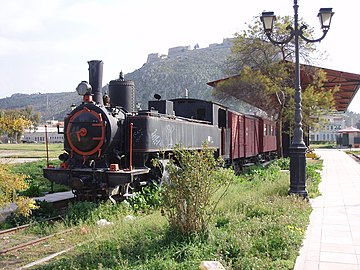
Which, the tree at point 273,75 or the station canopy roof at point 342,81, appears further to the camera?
the station canopy roof at point 342,81

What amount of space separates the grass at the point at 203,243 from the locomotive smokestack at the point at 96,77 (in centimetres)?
363

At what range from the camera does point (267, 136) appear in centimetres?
2906

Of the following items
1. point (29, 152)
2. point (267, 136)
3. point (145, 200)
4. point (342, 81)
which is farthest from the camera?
point (29, 152)

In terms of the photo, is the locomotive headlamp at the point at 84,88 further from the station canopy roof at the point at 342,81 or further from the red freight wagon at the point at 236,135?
the station canopy roof at the point at 342,81

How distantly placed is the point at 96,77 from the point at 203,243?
6.15 meters

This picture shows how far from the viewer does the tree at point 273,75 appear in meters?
22.3

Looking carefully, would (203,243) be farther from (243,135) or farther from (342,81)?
(342,81)

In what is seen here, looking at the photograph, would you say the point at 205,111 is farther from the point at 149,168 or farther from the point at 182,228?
the point at 182,228

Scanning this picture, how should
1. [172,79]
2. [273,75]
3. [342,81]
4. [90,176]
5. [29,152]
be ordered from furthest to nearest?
1. [172,79]
2. [29,152]
3. [342,81]
4. [273,75]
5. [90,176]

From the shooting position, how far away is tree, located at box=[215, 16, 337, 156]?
2228cm

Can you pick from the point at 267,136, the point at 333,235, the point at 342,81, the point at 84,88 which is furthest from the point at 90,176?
the point at 267,136

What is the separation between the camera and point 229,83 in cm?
2372

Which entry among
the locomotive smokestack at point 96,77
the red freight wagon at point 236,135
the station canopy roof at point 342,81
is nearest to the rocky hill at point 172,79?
the station canopy roof at point 342,81

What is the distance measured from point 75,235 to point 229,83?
17.3 m
